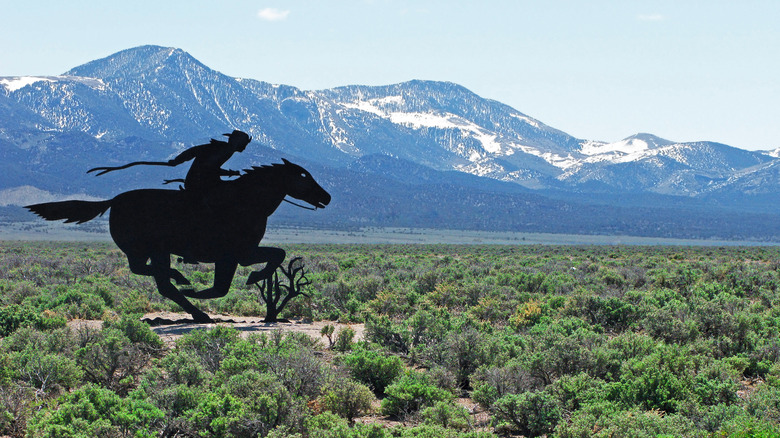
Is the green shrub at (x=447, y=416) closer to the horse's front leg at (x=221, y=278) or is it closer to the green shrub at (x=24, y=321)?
the horse's front leg at (x=221, y=278)

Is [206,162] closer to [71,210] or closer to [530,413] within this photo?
[71,210]

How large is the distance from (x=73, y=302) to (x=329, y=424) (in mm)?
10305

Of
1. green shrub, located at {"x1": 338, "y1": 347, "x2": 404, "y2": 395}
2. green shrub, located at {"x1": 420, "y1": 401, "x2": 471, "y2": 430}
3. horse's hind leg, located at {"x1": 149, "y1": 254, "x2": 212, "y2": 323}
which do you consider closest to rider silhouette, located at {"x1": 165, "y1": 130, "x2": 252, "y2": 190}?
horse's hind leg, located at {"x1": 149, "y1": 254, "x2": 212, "y2": 323}

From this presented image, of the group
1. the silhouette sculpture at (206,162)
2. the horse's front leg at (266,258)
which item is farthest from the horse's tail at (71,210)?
the horse's front leg at (266,258)

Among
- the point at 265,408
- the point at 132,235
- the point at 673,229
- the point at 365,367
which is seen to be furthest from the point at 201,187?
the point at 673,229

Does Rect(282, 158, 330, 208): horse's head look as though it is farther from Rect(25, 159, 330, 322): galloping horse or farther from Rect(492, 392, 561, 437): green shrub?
Rect(492, 392, 561, 437): green shrub

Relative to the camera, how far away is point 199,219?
14391mm

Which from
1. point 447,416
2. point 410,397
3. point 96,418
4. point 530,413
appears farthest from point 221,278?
point 530,413

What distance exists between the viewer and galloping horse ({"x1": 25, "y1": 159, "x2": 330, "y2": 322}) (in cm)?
1417

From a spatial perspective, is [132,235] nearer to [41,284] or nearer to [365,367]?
[365,367]

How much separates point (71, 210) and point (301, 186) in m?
3.93

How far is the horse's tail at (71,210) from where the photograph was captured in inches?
559

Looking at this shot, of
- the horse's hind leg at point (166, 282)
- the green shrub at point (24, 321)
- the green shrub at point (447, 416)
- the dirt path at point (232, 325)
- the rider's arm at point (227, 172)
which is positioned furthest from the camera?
the horse's hind leg at point (166, 282)

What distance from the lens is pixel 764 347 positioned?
11.9 meters
